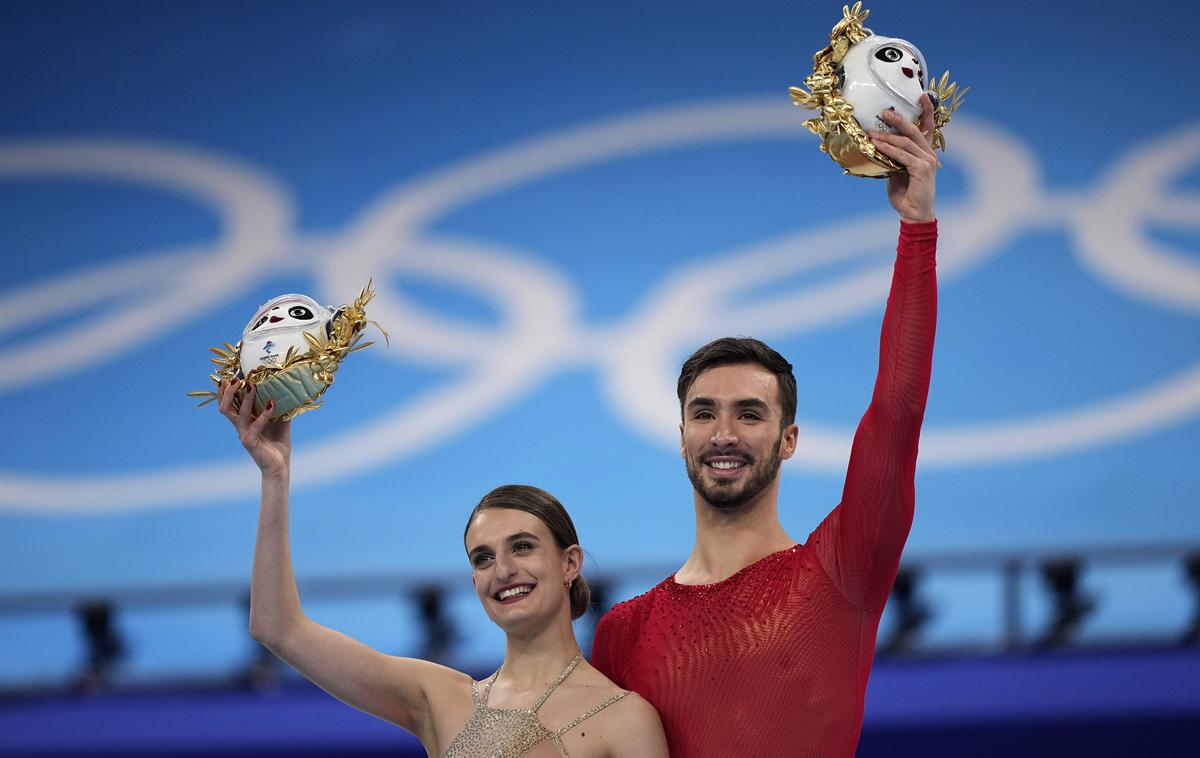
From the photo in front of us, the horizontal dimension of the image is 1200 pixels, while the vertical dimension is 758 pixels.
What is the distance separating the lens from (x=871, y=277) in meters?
10.5

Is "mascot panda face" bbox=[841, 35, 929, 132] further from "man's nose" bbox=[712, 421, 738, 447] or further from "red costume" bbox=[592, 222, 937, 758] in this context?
"man's nose" bbox=[712, 421, 738, 447]

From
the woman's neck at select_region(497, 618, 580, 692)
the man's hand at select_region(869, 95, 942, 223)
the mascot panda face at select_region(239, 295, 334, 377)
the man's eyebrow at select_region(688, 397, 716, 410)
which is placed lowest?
the woman's neck at select_region(497, 618, 580, 692)

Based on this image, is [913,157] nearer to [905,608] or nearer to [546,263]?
[905,608]

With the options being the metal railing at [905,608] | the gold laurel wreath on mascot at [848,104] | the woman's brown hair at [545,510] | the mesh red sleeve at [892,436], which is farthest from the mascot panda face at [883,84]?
the metal railing at [905,608]

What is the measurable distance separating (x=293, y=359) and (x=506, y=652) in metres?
0.78

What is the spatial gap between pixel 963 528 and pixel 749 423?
6.29 m

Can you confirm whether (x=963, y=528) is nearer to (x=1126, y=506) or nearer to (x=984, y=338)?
(x=1126, y=506)

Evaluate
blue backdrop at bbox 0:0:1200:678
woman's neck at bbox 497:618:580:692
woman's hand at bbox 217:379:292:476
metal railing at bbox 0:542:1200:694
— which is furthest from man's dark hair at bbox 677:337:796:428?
blue backdrop at bbox 0:0:1200:678

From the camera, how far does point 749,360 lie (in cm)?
327

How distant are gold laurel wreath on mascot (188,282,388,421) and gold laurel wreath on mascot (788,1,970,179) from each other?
1.00 m

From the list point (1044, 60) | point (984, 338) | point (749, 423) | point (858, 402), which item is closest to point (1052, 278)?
point (984, 338)

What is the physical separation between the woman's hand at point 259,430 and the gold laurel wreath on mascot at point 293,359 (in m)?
0.02

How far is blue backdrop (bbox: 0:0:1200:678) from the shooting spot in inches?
374

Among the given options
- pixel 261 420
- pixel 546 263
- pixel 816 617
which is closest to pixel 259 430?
pixel 261 420
